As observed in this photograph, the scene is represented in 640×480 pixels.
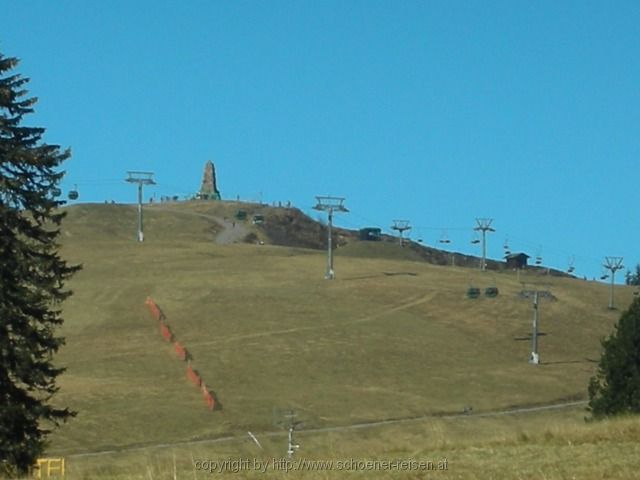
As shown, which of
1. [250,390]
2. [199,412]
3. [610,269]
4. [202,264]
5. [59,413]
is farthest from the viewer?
[202,264]

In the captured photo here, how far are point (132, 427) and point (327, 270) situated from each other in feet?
208

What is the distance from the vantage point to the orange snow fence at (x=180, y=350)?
76.8m

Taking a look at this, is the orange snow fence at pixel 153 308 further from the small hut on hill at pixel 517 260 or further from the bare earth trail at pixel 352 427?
the small hut on hill at pixel 517 260

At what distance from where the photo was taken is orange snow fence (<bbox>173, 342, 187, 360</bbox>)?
252 feet

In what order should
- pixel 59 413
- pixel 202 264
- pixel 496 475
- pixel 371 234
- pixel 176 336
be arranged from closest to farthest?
1. pixel 496 475
2. pixel 59 413
3. pixel 176 336
4. pixel 202 264
5. pixel 371 234

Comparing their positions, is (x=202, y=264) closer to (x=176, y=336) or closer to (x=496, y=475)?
(x=176, y=336)

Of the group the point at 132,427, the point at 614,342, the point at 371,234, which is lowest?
the point at 132,427

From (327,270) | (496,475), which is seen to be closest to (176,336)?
(327,270)

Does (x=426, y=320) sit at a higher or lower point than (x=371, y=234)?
lower

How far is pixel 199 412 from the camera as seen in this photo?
2371 inches

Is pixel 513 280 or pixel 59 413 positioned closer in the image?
pixel 59 413

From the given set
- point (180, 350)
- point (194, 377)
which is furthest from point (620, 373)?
point (180, 350)
